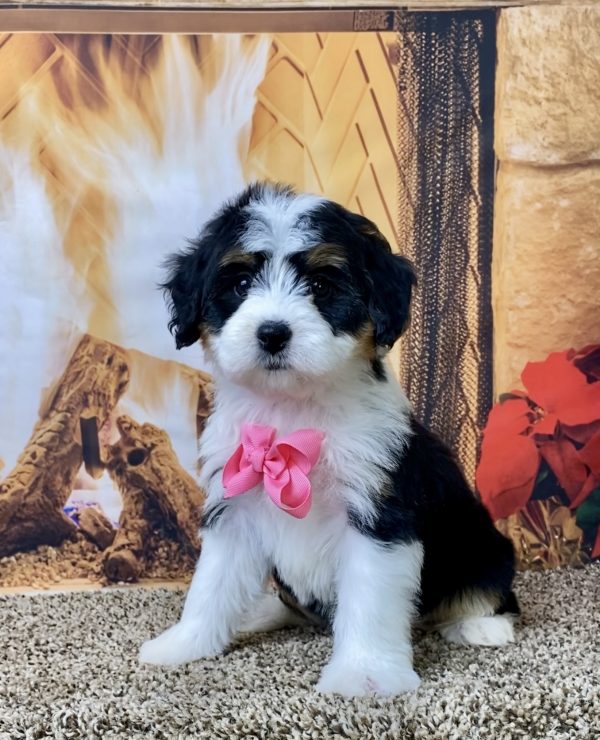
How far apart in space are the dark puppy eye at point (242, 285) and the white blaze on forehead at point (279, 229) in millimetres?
80

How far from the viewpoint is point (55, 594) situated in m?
3.11

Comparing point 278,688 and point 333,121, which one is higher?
point 333,121

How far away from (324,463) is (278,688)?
0.58m

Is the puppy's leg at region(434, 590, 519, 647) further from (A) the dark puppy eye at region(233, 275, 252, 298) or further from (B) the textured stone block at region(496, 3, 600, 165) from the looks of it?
(B) the textured stone block at region(496, 3, 600, 165)

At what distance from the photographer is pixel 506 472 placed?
3.33 m

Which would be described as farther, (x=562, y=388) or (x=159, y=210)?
(x=562, y=388)

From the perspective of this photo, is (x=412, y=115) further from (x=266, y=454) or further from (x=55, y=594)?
(x=55, y=594)

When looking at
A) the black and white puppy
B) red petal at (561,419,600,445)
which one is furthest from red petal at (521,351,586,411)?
the black and white puppy

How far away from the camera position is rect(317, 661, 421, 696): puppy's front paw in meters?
2.01

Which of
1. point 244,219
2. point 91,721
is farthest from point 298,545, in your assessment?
point 244,219

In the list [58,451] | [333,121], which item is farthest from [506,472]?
[58,451]

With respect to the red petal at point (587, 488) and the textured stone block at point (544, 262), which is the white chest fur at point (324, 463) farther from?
the red petal at point (587, 488)

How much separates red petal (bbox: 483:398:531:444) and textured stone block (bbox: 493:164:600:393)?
137 millimetres

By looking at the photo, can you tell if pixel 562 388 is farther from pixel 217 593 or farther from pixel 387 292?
pixel 217 593
